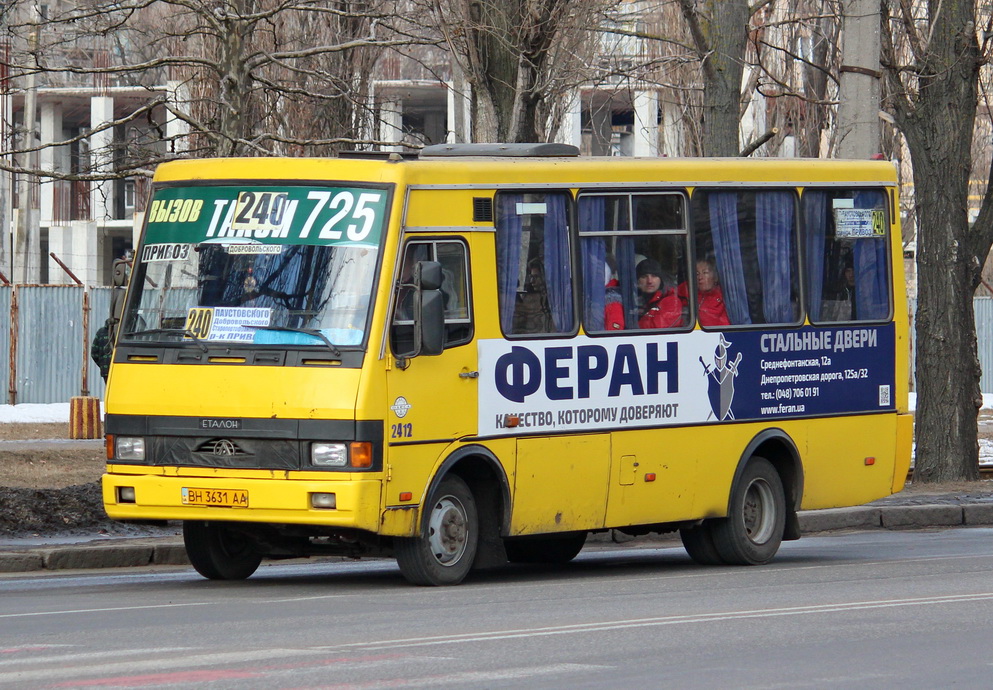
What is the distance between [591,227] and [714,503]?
7.63 ft

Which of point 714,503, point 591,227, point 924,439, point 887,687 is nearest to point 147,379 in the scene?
point 591,227

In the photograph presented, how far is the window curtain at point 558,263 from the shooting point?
12453mm

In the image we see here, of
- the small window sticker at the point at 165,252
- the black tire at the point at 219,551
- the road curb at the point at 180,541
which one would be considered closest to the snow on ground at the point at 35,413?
the road curb at the point at 180,541

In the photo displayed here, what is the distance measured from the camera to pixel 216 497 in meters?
11.2

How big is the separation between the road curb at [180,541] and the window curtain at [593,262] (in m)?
3.86

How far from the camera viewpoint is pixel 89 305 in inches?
1319

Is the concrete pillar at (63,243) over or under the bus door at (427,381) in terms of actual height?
over

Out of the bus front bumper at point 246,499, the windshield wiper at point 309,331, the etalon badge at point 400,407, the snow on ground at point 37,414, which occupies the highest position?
the windshield wiper at point 309,331

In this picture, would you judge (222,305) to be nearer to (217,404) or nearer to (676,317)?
(217,404)

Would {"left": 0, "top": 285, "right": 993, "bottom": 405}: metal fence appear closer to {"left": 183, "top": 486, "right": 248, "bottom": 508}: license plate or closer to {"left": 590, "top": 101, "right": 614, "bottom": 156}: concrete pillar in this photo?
{"left": 590, "top": 101, "right": 614, "bottom": 156}: concrete pillar

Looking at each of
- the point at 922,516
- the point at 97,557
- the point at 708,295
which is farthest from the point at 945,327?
the point at 97,557

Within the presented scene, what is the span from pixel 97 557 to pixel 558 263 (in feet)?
13.8

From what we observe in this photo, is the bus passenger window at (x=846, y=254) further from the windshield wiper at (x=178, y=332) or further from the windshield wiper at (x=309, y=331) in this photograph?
the windshield wiper at (x=178, y=332)

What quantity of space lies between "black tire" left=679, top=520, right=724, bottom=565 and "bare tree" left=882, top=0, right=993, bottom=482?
27.3 feet
